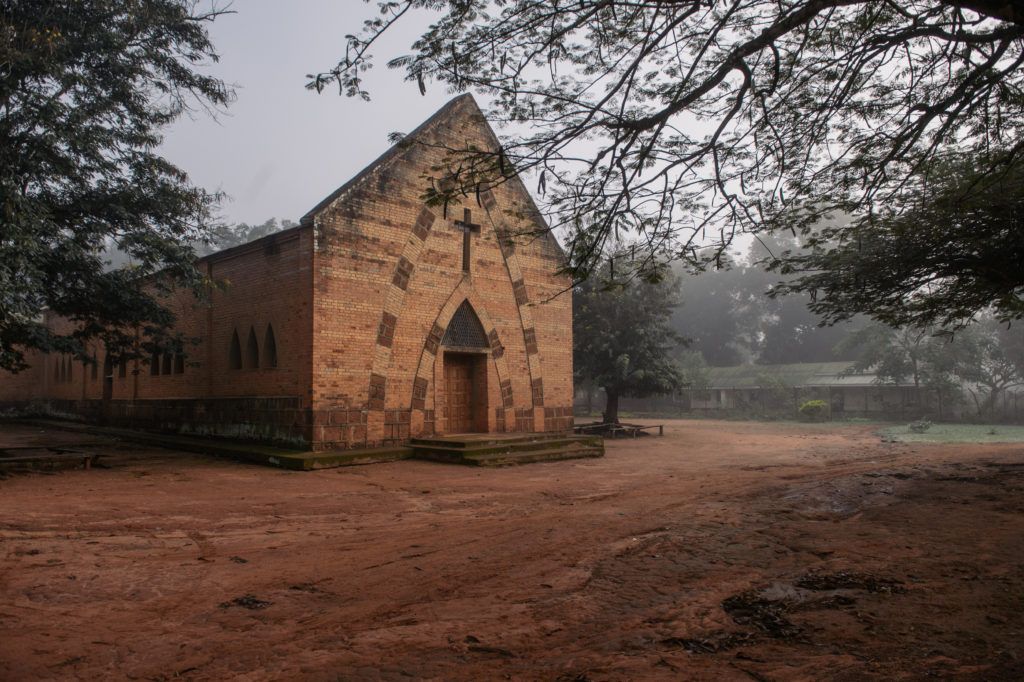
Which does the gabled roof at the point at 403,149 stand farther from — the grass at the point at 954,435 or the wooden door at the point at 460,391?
the grass at the point at 954,435

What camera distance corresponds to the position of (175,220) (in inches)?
607

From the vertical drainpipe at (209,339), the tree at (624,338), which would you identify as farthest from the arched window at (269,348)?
the tree at (624,338)

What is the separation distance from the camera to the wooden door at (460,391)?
57.7 feet

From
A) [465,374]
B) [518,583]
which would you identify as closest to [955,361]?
[465,374]

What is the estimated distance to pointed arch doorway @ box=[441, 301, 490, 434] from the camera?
17.4 meters

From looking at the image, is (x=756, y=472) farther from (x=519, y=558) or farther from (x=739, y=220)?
(x=519, y=558)

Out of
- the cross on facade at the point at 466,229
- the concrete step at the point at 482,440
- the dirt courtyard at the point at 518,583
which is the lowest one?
the dirt courtyard at the point at 518,583

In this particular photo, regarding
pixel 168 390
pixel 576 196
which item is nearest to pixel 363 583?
pixel 576 196

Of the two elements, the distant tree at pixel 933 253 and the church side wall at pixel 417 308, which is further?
the church side wall at pixel 417 308

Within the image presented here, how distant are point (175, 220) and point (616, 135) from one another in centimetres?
1246

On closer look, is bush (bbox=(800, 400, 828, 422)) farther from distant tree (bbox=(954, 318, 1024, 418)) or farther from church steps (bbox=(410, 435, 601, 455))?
church steps (bbox=(410, 435, 601, 455))

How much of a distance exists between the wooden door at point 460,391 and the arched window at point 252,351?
4679mm

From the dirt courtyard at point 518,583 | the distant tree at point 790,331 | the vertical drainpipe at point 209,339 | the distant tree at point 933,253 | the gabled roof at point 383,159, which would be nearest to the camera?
the dirt courtyard at point 518,583

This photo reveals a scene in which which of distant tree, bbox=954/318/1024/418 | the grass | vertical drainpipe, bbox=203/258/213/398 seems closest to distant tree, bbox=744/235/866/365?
distant tree, bbox=954/318/1024/418
